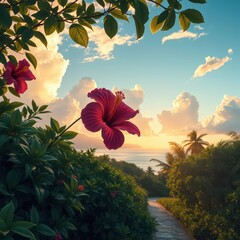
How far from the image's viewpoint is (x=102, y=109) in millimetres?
1284

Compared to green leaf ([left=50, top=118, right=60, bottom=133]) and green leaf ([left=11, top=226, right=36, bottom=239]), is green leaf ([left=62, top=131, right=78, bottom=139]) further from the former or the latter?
green leaf ([left=11, top=226, right=36, bottom=239])

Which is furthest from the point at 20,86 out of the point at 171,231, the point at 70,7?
the point at 171,231

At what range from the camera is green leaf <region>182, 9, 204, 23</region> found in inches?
50.6

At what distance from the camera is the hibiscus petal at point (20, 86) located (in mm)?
1992

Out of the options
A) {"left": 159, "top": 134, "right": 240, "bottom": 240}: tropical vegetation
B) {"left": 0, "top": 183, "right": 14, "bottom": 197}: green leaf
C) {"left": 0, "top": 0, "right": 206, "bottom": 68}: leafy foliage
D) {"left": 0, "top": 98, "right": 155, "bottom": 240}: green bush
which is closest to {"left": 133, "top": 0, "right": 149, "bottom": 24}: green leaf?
{"left": 0, "top": 0, "right": 206, "bottom": 68}: leafy foliage

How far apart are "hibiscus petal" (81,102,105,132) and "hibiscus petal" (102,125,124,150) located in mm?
37

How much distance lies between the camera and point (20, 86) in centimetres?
203

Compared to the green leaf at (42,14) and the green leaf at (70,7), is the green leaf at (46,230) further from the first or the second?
the green leaf at (70,7)

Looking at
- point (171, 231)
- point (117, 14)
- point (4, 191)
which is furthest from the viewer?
point (171, 231)

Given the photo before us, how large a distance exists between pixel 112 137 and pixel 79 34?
574 millimetres

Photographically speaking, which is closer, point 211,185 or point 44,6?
point 44,6

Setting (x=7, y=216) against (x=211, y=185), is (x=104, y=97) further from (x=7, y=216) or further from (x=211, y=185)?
(x=211, y=185)

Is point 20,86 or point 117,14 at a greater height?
point 117,14

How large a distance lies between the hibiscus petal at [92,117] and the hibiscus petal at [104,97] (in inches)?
1.4
